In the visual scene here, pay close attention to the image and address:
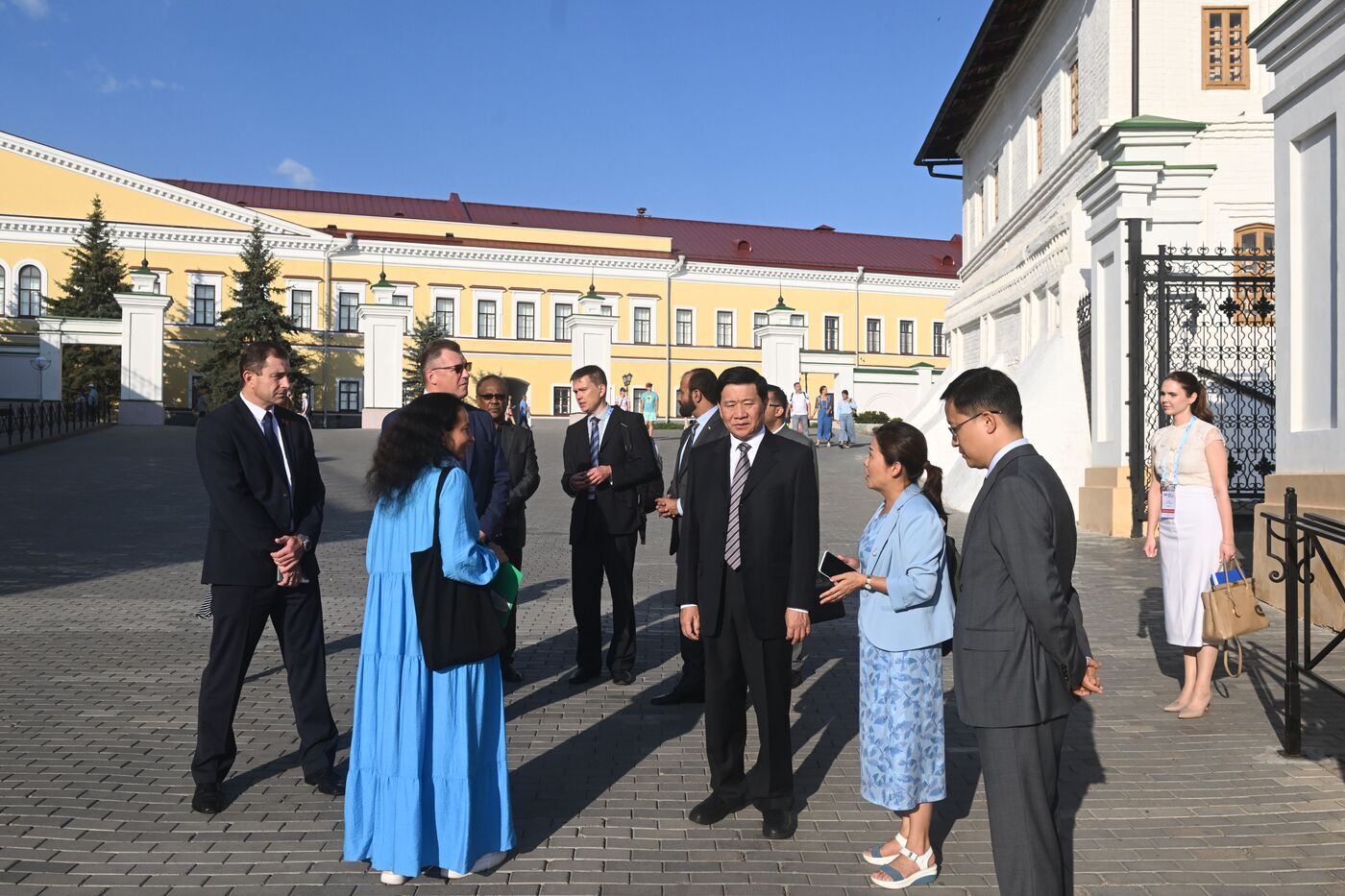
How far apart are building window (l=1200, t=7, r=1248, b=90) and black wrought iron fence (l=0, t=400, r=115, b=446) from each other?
2617 centimetres

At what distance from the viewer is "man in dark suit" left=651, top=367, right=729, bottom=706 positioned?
282 inches

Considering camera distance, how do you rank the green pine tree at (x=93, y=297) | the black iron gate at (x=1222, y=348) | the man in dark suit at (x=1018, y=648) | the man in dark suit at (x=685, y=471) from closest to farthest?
the man in dark suit at (x=1018, y=648) < the man in dark suit at (x=685, y=471) < the black iron gate at (x=1222, y=348) < the green pine tree at (x=93, y=297)

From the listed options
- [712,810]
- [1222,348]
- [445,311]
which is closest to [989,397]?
[712,810]

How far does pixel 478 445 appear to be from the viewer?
6641 mm

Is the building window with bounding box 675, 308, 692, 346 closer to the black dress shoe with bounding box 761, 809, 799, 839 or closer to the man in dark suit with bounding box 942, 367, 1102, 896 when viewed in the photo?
the black dress shoe with bounding box 761, 809, 799, 839

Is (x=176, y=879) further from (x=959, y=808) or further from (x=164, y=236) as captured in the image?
(x=164, y=236)

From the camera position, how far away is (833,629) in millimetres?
9836

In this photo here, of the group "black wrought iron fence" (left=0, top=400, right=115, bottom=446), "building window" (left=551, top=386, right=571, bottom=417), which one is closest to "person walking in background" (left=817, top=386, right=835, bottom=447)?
"black wrought iron fence" (left=0, top=400, right=115, bottom=446)

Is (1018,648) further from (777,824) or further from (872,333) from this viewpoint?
(872,333)

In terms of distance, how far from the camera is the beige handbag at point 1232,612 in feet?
20.7

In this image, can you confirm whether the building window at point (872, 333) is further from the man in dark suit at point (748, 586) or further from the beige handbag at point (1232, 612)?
the man in dark suit at point (748, 586)

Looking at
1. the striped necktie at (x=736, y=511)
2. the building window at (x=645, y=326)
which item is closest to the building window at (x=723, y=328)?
the building window at (x=645, y=326)

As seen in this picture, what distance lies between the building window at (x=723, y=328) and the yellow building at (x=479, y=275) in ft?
0.24

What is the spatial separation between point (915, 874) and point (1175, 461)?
11.8 ft
